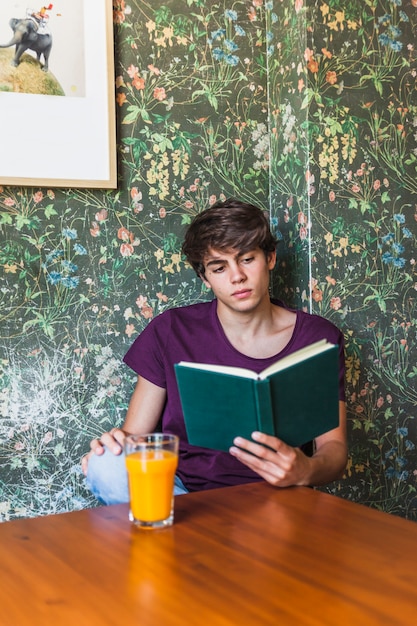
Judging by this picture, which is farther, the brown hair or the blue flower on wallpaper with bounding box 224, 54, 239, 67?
the blue flower on wallpaper with bounding box 224, 54, 239, 67

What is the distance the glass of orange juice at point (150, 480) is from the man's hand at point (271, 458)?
7.8 inches

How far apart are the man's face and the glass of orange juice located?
69 cm

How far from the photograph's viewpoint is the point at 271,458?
4.23ft

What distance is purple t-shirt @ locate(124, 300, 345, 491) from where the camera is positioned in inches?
67.6

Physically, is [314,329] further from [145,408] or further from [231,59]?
[231,59]

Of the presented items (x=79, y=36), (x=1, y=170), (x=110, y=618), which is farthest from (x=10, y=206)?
(x=110, y=618)

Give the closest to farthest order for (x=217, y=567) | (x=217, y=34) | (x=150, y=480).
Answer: (x=217, y=567) → (x=150, y=480) → (x=217, y=34)

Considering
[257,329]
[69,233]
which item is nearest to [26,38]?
[69,233]

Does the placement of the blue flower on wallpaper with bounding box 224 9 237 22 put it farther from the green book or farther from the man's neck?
the green book

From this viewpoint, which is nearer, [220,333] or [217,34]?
[220,333]

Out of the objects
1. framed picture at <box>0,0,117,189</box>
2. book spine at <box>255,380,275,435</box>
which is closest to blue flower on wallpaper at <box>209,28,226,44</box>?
framed picture at <box>0,0,117,189</box>

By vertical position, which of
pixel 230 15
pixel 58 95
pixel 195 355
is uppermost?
pixel 230 15

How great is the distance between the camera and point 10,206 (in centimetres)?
186

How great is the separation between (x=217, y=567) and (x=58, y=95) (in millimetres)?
1356
